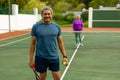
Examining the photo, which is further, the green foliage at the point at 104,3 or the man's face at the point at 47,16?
the green foliage at the point at 104,3

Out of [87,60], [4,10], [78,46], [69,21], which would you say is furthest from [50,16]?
[69,21]

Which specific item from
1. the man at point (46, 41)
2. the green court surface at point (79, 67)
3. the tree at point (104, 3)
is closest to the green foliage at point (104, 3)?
the tree at point (104, 3)

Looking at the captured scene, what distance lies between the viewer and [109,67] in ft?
36.8

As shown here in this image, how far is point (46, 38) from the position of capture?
603cm

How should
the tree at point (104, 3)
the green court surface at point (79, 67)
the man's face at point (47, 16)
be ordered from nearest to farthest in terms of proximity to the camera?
1. the man's face at point (47, 16)
2. the green court surface at point (79, 67)
3. the tree at point (104, 3)

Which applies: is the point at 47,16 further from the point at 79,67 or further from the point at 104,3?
the point at 104,3

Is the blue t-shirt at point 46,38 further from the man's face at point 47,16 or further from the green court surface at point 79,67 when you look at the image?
the green court surface at point 79,67

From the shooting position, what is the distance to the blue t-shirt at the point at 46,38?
19.7 feet

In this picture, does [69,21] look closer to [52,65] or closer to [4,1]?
[4,1]

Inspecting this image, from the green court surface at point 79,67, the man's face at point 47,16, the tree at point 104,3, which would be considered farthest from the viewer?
the tree at point 104,3

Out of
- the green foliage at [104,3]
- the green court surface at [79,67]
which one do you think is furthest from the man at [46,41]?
the green foliage at [104,3]

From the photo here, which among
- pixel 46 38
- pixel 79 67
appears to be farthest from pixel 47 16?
pixel 79 67

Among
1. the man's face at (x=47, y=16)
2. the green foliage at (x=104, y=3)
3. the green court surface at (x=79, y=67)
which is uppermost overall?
the green foliage at (x=104, y=3)

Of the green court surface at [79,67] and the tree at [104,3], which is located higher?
the tree at [104,3]
